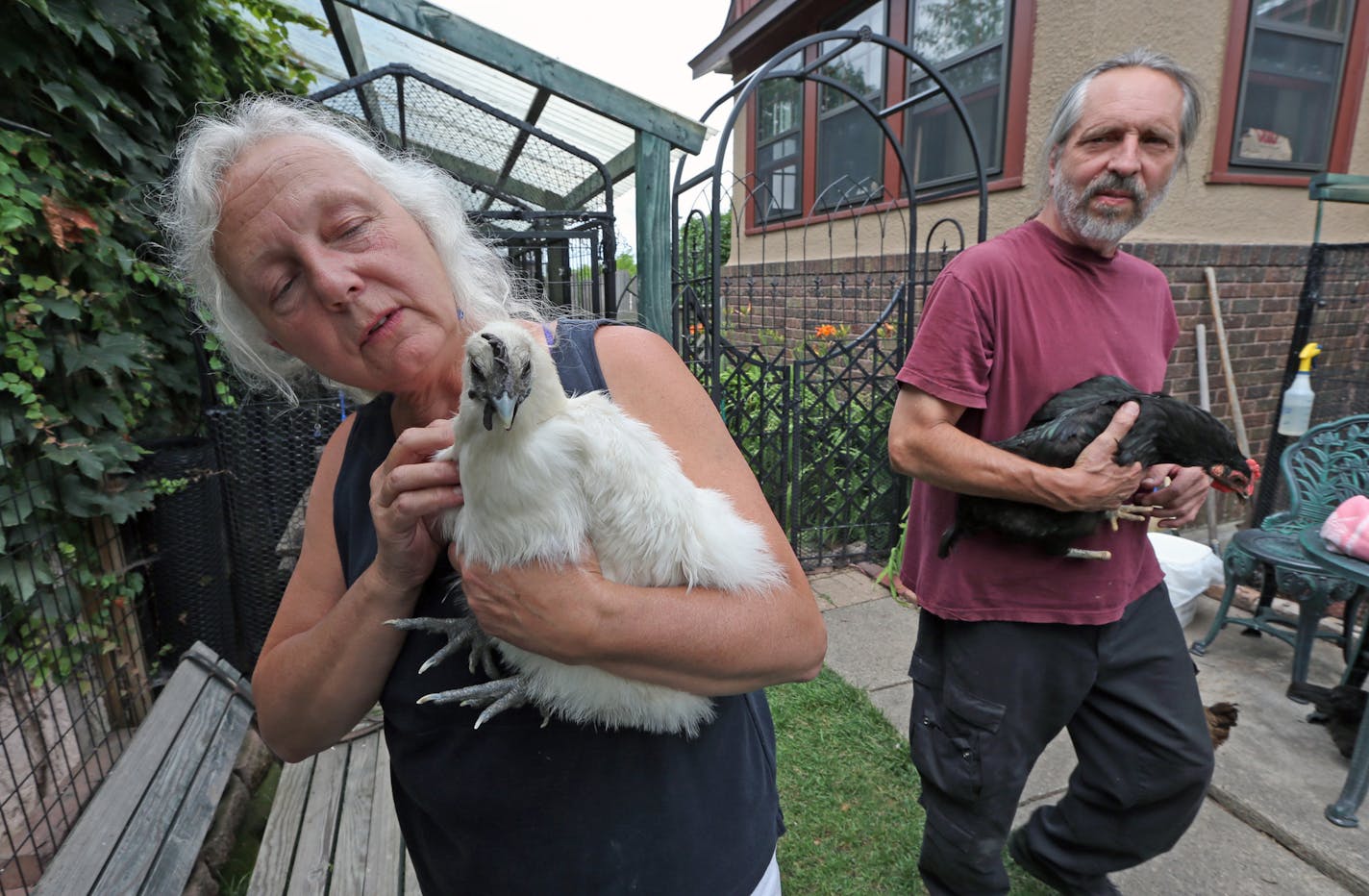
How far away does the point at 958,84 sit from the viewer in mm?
6676

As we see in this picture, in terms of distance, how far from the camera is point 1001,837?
7.14 feet

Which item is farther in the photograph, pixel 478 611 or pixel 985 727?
pixel 985 727

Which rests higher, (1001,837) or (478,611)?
(478,611)

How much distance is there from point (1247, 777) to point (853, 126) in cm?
776

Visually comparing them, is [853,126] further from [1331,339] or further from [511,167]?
[1331,339]

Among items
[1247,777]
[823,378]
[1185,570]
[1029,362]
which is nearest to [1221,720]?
[1247,777]

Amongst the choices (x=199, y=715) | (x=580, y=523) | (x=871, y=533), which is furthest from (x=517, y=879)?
(x=871, y=533)

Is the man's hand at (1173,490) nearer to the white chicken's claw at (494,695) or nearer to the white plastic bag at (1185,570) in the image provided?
the white chicken's claw at (494,695)

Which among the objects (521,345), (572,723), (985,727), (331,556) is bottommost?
(985,727)

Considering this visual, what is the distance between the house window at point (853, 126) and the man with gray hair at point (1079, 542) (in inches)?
232

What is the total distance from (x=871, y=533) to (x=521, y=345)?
502 centimetres

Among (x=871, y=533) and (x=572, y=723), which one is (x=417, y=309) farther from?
(x=871, y=533)

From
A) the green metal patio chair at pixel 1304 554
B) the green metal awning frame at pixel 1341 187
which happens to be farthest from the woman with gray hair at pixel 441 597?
the green metal awning frame at pixel 1341 187

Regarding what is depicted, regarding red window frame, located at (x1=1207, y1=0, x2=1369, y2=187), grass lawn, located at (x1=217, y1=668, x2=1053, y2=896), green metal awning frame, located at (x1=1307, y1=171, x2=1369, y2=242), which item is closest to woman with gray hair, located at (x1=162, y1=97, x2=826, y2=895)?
grass lawn, located at (x1=217, y1=668, x2=1053, y2=896)
